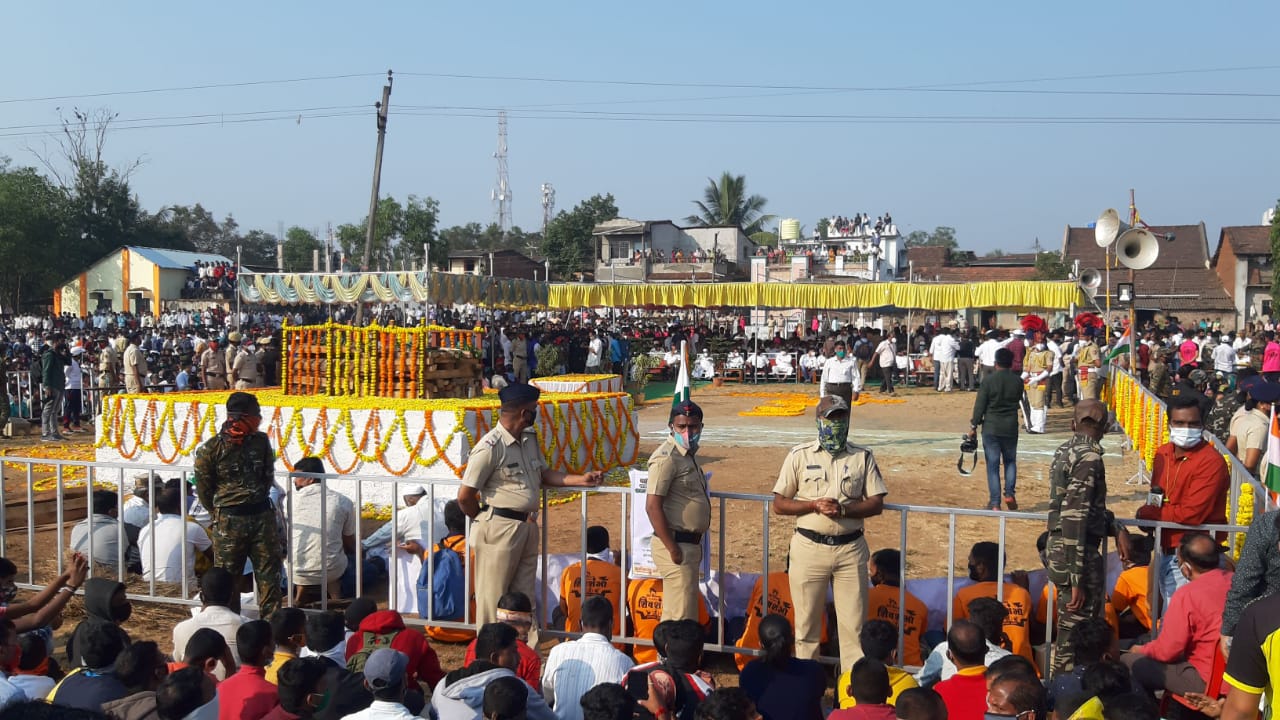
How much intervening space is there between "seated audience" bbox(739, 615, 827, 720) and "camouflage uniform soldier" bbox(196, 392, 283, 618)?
3054mm

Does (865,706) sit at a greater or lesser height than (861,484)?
lesser

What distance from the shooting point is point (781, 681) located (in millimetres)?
4035

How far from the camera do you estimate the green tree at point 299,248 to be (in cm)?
6869

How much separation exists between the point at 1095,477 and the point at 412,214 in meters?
52.7

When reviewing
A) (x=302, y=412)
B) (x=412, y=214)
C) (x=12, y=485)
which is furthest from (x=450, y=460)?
(x=412, y=214)

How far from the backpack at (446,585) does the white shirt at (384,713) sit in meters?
2.15

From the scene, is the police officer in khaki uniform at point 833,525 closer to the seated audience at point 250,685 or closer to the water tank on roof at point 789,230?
the seated audience at point 250,685

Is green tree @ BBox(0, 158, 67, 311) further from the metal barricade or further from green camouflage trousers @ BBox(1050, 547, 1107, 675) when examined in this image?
green camouflage trousers @ BBox(1050, 547, 1107, 675)

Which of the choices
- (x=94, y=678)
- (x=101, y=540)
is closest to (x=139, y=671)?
(x=94, y=678)

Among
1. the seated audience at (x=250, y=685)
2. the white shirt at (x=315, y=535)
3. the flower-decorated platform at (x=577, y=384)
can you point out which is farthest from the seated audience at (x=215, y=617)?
the flower-decorated platform at (x=577, y=384)

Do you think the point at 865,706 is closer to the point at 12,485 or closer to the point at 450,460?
the point at 450,460

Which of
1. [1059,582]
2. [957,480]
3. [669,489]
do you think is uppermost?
[669,489]

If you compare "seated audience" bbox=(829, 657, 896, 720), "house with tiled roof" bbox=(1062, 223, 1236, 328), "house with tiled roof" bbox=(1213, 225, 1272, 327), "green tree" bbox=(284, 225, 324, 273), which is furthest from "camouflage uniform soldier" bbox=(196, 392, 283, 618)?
"green tree" bbox=(284, 225, 324, 273)

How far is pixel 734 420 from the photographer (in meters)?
18.5
